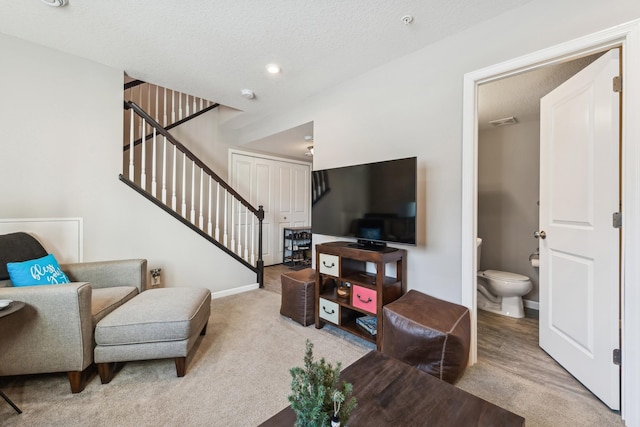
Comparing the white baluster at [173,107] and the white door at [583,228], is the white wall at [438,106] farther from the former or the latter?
the white baluster at [173,107]

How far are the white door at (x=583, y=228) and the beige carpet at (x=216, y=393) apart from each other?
0.34m

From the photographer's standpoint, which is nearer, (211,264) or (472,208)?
(472,208)

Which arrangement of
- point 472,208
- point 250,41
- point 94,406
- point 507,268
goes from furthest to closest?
1. point 507,268
2. point 250,41
3. point 472,208
4. point 94,406

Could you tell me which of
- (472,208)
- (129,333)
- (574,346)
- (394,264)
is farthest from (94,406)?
(574,346)

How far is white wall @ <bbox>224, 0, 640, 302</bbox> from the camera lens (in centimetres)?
155

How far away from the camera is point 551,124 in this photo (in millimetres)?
1930

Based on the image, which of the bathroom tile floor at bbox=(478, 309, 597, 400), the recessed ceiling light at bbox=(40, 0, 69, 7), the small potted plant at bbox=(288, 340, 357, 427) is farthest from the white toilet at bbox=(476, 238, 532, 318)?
the recessed ceiling light at bbox=(40, 0, 69, 7)

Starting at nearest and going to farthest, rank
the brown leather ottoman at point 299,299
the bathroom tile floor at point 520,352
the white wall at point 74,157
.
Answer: the bathroom tile floor at point 520,352 → the white wall at point 74,157 → the brown leather ottoman at point 299,299

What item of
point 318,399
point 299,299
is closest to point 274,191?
point 299,299

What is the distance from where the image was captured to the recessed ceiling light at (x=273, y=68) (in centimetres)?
245

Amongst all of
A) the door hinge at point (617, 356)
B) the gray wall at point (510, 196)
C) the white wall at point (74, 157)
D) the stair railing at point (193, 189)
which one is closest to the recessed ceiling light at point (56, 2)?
the white wall at point (74, 157)

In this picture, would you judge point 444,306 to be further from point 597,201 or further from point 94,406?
point 94,406

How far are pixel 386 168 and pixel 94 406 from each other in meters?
2.37

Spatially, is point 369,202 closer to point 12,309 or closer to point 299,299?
point 299,299
